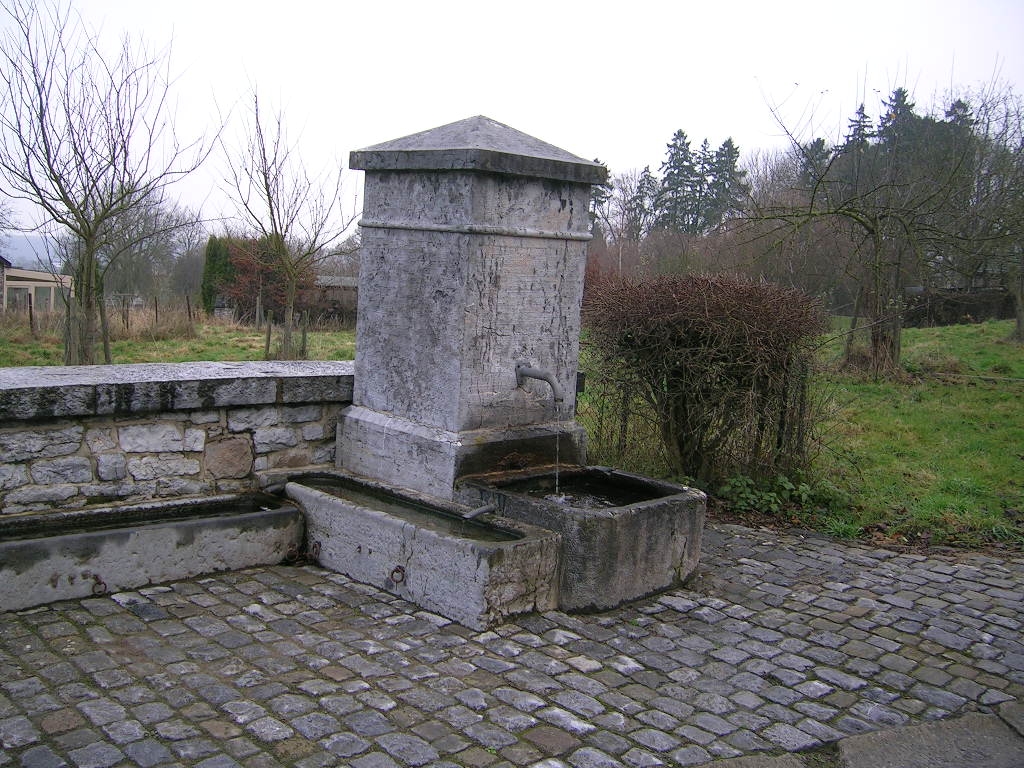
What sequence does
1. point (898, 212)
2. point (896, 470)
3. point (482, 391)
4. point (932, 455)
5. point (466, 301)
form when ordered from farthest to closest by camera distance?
point (898, 212), point (932, 455), point (896, 470), point (482, 391), point (466, 301)

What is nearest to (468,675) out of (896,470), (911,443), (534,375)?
(534,375)

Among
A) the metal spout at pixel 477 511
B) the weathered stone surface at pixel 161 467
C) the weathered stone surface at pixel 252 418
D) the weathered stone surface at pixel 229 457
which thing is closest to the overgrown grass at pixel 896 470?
the metal spout at pixel 477 511

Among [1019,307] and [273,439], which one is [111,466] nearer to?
[273,439]

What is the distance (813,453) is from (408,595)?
12.6 ft

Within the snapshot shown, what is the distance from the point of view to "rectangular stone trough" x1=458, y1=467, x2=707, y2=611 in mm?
4102

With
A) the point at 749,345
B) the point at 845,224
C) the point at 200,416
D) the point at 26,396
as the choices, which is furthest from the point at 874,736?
the point at 845,224

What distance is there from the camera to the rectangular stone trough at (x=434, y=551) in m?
3.82

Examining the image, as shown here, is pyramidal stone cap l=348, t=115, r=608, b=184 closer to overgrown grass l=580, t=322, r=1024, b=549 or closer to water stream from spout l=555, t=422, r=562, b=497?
water stream from spout l=555, t=422, r=562, b=497

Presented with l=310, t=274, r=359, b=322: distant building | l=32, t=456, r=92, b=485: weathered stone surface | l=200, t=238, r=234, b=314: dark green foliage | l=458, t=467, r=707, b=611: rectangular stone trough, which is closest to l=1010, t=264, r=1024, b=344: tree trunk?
l=458, t=467, r=707, b=611: rectangular stone trough

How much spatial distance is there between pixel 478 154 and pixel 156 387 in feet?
6.81

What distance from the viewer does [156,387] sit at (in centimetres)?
445

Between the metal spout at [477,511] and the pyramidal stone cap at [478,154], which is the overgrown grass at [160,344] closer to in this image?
the pyramidal stone cap at [478,154]

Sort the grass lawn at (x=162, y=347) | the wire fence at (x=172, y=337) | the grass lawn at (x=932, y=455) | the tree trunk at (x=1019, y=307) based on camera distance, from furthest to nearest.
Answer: the tree trunk at (x=1019, y=307) → the wire fence at (x=172, y=337) → the grass lawn at (x=162, y=347) → the grass lawn at (x=932, y=455)

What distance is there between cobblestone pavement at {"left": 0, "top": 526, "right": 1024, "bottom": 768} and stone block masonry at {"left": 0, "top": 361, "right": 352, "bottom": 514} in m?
0.70
